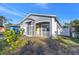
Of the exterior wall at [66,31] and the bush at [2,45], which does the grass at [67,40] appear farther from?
the bush at [2,45]

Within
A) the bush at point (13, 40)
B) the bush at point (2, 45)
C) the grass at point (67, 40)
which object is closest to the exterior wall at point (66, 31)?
the grass at point (67, 40)

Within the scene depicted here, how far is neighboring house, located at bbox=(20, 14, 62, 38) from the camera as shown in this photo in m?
3.30

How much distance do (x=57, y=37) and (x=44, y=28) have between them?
171mm

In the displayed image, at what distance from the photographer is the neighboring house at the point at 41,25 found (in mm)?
3299

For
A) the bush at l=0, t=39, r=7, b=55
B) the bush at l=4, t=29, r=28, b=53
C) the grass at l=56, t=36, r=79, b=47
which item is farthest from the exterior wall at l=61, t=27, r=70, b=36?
the bush at l=0, t=39, r=7, b=55

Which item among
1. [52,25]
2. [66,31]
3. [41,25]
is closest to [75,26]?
[66,31]

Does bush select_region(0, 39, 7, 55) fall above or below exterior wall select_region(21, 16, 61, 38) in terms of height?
below

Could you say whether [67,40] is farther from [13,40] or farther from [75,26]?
[13,40]

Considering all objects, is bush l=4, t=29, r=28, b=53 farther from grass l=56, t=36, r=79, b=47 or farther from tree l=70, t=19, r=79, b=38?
tree l=70, t=19, r=79, b=38

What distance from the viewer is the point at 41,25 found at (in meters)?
3.33
